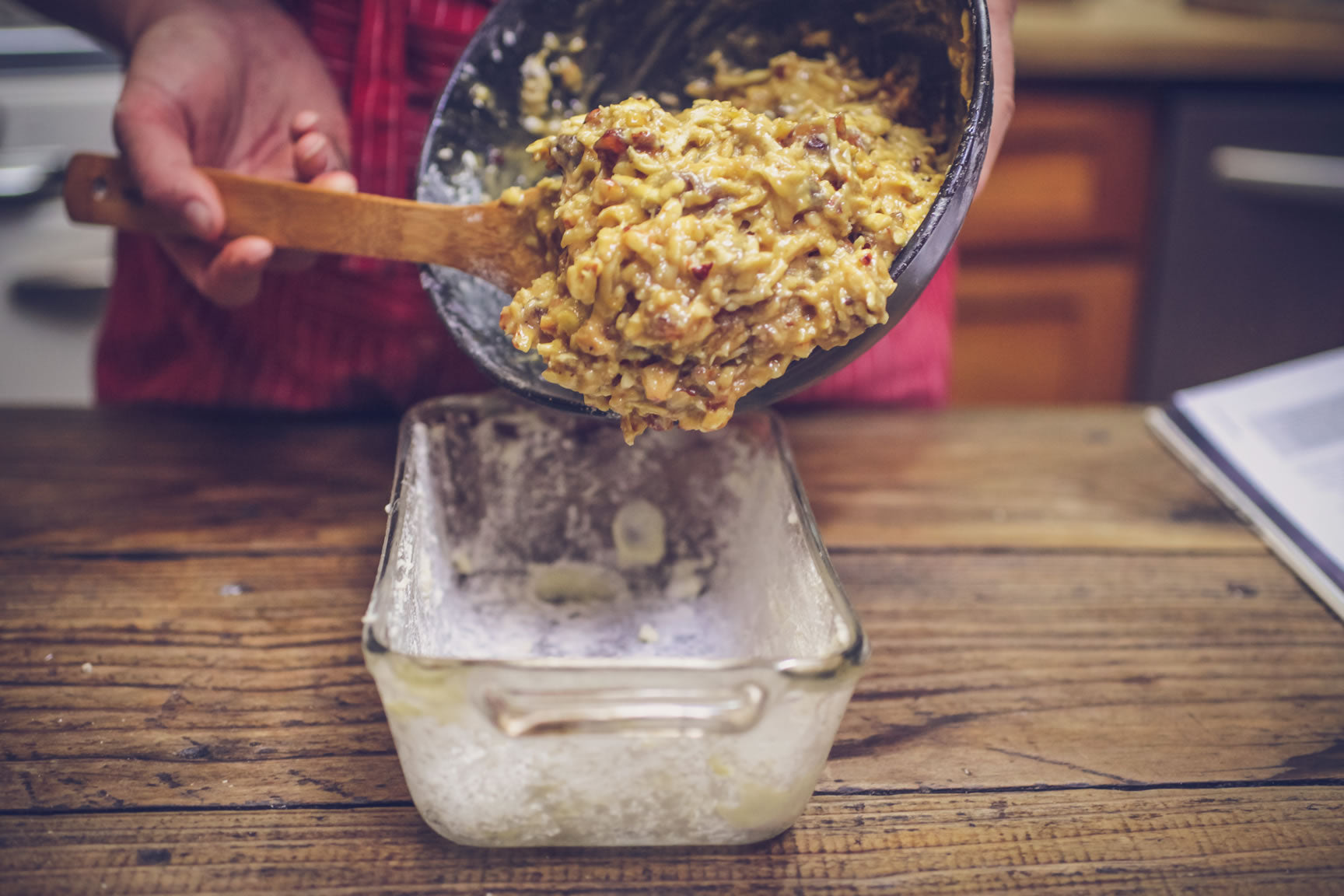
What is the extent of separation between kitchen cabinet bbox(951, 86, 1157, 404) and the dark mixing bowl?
33.2 inches

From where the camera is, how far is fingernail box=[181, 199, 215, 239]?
0.69 metres

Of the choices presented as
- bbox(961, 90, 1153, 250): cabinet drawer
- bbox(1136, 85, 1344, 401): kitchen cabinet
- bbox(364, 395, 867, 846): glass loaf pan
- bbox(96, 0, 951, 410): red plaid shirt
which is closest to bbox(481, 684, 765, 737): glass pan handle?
bbox(364, 395, 867, 846): glass loaf pan

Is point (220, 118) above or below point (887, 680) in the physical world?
above

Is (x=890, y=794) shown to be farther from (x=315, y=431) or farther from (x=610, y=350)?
(x=315, y=431)

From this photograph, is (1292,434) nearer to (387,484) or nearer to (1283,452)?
(1283,452)

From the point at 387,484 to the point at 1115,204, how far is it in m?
1.27

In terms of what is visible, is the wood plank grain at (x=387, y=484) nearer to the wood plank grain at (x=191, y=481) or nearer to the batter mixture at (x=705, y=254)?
the wood plank grain at (x=191, y=481)

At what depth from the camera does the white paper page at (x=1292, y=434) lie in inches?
34.3

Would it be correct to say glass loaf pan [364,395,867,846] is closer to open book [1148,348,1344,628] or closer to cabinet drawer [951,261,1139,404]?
open book [1148,348,1344,628]

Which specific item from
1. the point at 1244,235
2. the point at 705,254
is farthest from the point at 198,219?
the point at 1244,235

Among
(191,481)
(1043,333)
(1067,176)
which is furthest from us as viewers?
(1043,333)

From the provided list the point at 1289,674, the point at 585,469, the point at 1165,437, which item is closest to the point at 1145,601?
the point at 1289,674

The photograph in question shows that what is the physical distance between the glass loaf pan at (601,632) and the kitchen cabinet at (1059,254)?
0.97 meters

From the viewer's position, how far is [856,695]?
68 centimetres
